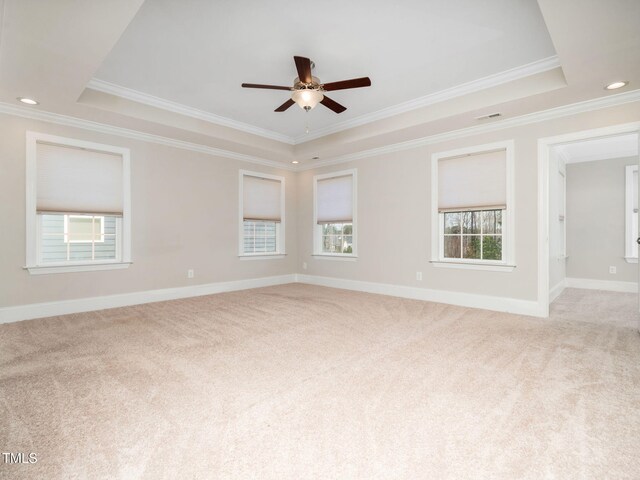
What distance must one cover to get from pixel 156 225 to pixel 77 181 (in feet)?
3.64

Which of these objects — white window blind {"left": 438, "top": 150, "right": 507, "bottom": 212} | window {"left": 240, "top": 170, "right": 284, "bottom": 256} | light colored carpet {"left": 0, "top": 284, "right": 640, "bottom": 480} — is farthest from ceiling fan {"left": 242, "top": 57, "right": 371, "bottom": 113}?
window {"left": 240, "top": 170, "right": 284, "bottom": 256}

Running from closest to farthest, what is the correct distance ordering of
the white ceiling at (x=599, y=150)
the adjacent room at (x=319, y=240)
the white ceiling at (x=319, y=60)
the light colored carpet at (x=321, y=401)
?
the light colored carpet at (x=321, y=401) → the adjacent room at (x=319, y=240) → the white ceiling at (x=319, y=60) → the white ceiling at (x=599, y=150)

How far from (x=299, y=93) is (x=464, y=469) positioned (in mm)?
3096

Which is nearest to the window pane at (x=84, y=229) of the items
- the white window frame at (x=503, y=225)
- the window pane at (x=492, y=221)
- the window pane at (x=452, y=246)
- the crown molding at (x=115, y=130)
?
the crown molding at (x=115, y=130)

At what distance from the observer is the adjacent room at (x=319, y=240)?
163cm

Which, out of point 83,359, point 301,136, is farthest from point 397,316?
point 301,136

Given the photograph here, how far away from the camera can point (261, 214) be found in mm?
6180

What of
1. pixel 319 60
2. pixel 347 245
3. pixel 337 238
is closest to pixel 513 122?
pixel 319 60

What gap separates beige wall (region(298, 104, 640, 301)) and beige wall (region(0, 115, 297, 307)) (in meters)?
1.53

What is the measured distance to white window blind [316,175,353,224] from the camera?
590 centimetres

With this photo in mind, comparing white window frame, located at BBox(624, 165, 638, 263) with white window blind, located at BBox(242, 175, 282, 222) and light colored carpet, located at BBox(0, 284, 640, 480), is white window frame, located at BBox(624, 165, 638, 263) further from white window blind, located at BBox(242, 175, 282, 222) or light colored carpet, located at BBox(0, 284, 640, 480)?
white window blind, located at BBox(242, 175, 282, 222)

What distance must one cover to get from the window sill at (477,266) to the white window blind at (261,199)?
3246 mm

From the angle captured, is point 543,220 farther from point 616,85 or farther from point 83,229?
point 83,229

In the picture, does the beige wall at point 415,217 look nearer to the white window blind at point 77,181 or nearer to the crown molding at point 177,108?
→ the crown molding at point 177,108
